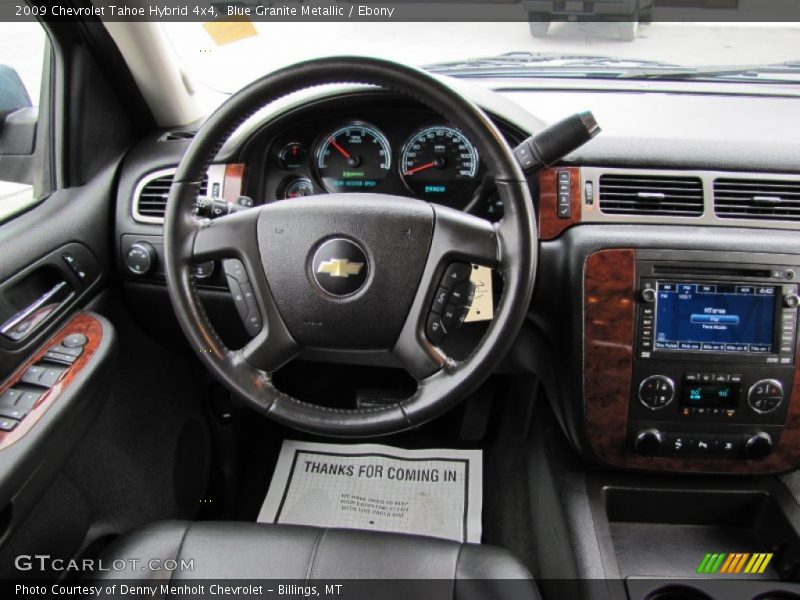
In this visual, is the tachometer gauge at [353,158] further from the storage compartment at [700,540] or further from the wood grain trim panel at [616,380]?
the storage compartment at [700,540]

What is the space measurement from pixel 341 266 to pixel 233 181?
465mm

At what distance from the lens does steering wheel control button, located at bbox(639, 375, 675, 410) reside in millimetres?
1309

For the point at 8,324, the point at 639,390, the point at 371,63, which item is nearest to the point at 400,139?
the point at 371,63

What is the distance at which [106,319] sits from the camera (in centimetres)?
142

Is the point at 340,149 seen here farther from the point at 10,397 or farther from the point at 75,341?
the point at 10,397

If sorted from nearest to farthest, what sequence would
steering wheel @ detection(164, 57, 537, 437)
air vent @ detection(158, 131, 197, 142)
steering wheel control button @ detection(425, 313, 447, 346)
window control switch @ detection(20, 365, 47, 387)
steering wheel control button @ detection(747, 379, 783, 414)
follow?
1. steering wheel @ detection(164, 57, 537, 437)
2. steering wheel control button @ detection(425, 313, 447, 346)
3. window control switch @ detection(20, 365, 47, 387)
4. steering wheel control button @ detection(747, 379, 783, 414)
5. air vent @ detection(158, 131, 197, 142)

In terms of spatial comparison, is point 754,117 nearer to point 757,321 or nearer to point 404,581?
point 757,321

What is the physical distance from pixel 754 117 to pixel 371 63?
0.95m

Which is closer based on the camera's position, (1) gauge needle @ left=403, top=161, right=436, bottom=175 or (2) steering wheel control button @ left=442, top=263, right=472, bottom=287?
(2) steering wheel control button @ left=442, top=263, right=472, bottom=287

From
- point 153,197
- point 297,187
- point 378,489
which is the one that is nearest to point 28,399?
point 153,197

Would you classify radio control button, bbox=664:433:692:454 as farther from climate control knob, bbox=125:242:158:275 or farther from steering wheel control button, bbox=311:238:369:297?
climate control knob, bbox=125:242:158:275

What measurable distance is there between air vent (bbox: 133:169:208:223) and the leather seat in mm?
662

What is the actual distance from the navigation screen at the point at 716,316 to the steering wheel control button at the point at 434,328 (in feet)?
1.52

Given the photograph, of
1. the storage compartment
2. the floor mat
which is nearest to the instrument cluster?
the storage compartment
